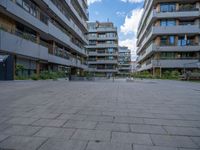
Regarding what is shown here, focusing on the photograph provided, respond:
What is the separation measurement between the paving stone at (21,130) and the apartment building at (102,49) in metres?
66.9

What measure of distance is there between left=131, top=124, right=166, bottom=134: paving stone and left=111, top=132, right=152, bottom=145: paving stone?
268 mm

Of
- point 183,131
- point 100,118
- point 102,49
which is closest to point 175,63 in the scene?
point 100,118

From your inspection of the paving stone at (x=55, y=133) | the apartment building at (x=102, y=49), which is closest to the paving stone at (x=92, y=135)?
the paving stone at (x=55, y=133)

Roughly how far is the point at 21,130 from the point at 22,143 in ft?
2.38

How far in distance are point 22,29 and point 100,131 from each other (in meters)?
21.7

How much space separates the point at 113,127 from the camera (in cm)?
409

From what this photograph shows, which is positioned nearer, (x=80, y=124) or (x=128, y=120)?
(x=80, y=124)

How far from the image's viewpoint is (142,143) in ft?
10.6

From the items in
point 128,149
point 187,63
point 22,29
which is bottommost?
point 128,149

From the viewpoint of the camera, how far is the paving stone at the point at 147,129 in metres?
3.87

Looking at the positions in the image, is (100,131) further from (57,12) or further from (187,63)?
(187,63)

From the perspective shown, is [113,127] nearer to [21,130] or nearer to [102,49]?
[21,130]

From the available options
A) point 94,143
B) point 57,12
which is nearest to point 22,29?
point 57,12

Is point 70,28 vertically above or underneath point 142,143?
above
